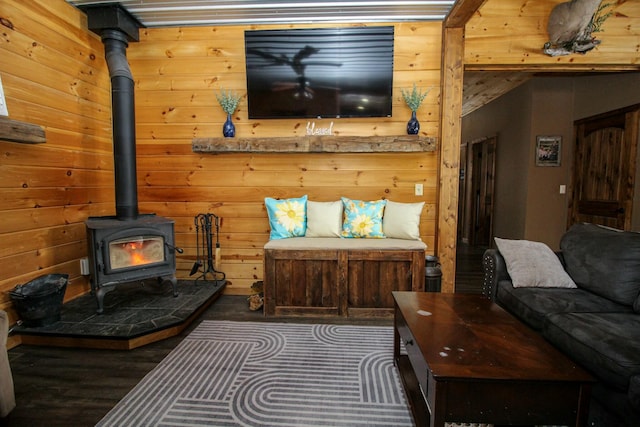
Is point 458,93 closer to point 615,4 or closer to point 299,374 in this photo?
point 615,4

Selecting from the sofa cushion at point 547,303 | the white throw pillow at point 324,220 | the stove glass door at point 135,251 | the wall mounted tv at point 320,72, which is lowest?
the sofa cushion at point 547,303

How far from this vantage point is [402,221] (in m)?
3.04

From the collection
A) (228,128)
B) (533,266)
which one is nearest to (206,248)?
(228,128)

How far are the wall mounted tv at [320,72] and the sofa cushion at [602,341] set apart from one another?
228cm

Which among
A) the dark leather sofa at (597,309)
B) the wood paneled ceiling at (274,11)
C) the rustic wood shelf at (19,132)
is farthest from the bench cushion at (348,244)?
the wood paneled ceiling at (274,11)

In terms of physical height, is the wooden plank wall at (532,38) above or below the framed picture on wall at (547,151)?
above

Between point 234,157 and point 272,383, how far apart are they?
7.59ft

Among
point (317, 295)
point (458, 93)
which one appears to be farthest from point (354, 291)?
point (458, 93)

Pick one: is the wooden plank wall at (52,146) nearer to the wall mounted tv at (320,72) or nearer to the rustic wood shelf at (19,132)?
the rustic wood shelf at (19,132)

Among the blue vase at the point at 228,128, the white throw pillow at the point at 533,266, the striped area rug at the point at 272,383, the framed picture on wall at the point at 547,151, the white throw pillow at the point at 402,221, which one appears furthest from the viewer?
the framed picture on wall at the point at 547,151

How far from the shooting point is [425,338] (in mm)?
1449

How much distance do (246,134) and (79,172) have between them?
1580 millimetres

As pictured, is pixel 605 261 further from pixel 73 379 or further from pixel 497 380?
pixel 73 379

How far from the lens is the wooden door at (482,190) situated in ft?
20.0
